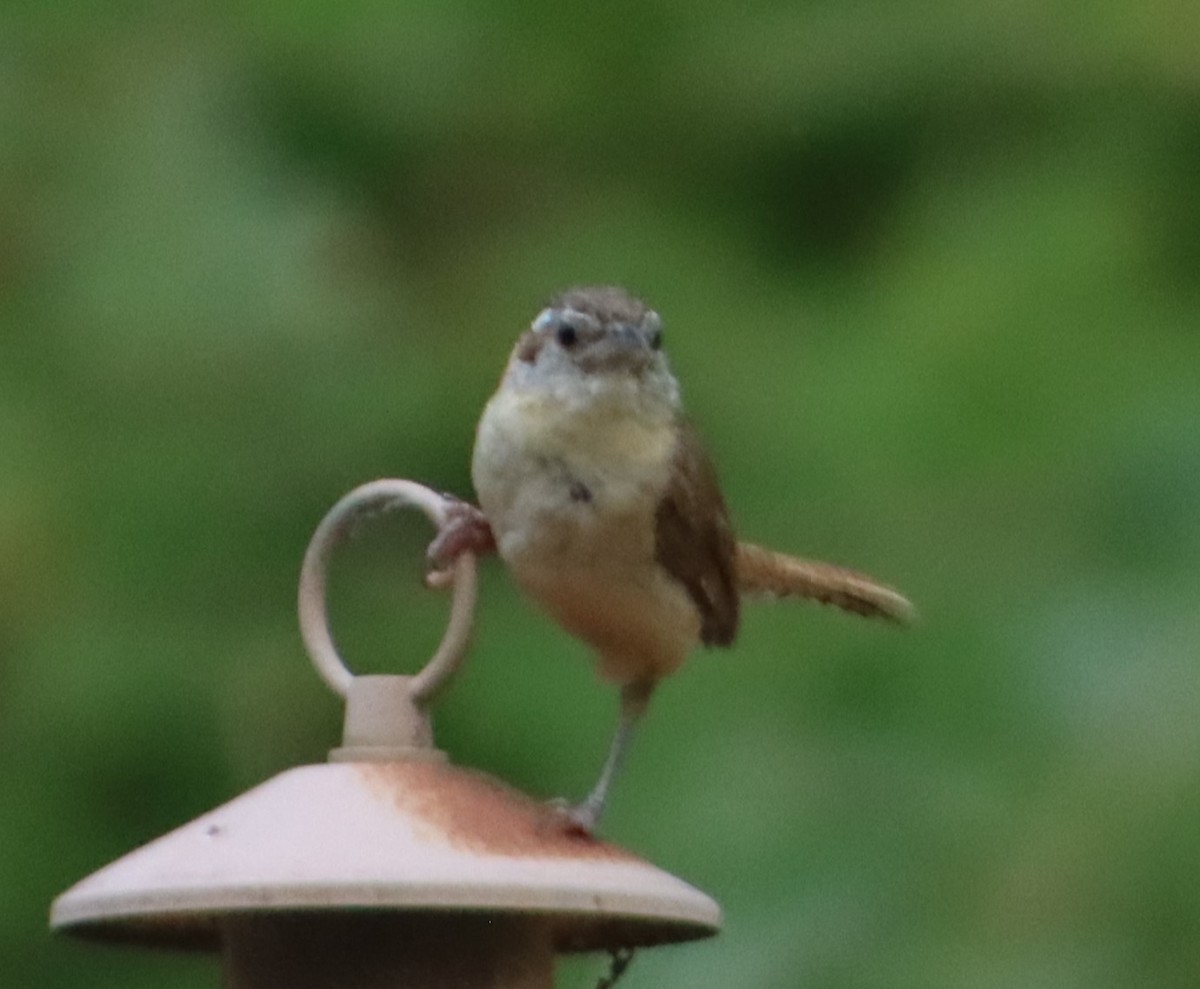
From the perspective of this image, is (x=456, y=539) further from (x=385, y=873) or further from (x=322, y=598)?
(x=385, y=873)

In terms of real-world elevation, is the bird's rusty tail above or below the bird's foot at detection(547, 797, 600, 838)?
above

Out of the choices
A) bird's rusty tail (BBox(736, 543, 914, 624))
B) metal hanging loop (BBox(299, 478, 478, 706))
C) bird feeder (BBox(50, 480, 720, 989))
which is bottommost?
bird feeder (BBox(50, 480, 720, 989))

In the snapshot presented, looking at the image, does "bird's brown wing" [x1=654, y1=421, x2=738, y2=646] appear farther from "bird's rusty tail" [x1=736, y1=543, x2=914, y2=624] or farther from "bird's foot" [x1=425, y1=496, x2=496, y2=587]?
"bird's rusty tail" [x1=736, y1=543, x2=914, y2=624]

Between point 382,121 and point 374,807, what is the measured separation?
2.32 metres

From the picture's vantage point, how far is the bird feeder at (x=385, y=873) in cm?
236

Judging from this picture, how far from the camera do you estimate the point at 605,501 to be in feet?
9.56

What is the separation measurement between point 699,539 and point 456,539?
342mm

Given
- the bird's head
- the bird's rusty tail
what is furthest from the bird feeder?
the bird's rusty tail

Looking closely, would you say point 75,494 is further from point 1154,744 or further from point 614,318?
point 1154,744

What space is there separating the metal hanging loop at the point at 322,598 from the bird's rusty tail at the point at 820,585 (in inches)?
40.8

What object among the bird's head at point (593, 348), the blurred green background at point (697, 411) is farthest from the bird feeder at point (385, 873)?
the blurred green background at point (697, 411)

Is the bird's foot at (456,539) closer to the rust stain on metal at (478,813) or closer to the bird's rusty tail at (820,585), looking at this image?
the rust stain on metal at (478,813)

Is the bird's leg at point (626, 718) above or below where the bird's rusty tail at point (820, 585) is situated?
below

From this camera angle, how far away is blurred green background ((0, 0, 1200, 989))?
3.46 metres
